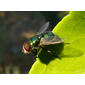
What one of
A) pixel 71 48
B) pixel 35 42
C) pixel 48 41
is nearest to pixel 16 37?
pixel 35 42

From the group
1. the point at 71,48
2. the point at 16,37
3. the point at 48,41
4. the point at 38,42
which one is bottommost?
the point at 16,37

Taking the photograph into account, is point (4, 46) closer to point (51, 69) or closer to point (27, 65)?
point (27, 65)

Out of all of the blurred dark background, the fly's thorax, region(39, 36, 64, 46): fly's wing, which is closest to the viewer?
region(39, 36, 64, 46): fly's wing

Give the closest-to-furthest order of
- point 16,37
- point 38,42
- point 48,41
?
point 48,41 → point 38,42 → point 16,37

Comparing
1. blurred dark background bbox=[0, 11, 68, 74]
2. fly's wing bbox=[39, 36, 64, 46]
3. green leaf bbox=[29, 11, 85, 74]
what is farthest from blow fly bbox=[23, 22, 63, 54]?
blurred dark background bbox=[0, 11, 68, 74]

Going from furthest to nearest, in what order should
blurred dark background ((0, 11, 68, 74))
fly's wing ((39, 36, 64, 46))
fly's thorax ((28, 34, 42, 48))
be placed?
blurred dark background ((0, 11, 68, 74)) < fly's thorax ((28, 34, 42, 48)) < fly's wing ((39, 36, 64, 46))

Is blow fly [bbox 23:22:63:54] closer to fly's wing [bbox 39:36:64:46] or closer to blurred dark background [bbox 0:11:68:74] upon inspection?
fly's wing [bbox 39:36:64:46]

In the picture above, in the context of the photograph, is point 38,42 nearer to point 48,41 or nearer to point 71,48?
point 48,41

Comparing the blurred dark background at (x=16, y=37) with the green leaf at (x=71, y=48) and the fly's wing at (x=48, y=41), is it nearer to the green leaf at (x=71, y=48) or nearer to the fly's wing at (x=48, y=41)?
the fly's wing at (x=48, y=41)

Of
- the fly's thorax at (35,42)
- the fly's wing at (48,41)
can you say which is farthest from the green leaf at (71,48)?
the fly's thorax at (35,42)
